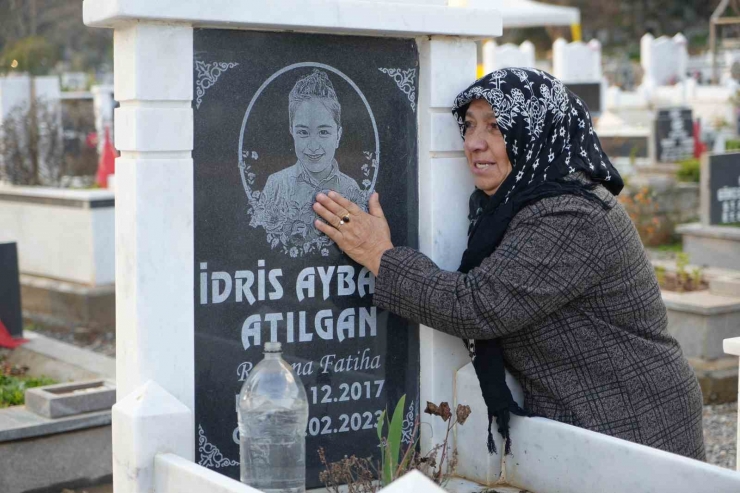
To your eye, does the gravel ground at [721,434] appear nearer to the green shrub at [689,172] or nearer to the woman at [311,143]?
the woman at [311,143]

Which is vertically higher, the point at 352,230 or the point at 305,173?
the point at 305,173

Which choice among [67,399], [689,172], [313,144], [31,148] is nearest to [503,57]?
[689,172]

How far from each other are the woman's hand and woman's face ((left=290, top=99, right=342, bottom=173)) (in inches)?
3.6

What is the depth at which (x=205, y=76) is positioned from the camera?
262 cm

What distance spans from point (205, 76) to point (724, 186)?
22.1ft

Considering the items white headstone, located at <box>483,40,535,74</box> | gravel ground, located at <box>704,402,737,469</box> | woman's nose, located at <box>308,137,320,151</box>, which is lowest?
gravel ground, located at <box>704,402,737,469</box>

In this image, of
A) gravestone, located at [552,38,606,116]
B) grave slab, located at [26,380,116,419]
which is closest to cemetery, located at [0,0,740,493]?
grave slab, located at [26,380,116,419]

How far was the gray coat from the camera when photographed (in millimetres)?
2699

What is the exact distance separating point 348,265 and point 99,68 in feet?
118

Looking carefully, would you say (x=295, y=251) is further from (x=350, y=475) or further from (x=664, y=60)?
(x=664, y=60)

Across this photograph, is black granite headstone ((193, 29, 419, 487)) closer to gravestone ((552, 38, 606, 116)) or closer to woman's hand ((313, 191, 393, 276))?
woman's hand ((313, 191, 393, 276))

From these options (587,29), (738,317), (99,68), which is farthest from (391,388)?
(587,29)

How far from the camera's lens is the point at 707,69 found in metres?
27.6

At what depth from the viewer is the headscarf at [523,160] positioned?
9.16ft
